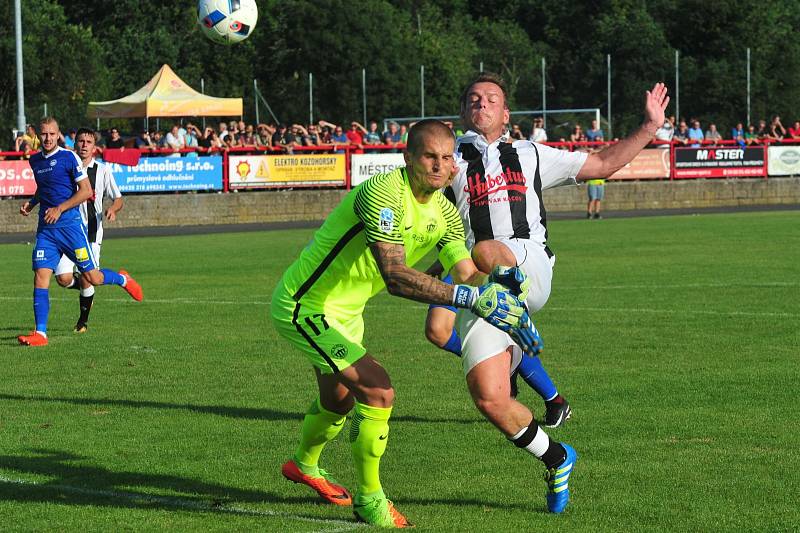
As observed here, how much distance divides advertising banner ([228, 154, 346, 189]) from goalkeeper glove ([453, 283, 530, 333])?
26.7 metres

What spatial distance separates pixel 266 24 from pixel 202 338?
65.9 meters

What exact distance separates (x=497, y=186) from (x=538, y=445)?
178 centimetres

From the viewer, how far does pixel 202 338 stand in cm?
1301

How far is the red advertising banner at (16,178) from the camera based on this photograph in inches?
1158

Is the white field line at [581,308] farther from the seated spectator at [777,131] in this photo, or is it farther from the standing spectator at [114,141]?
the seated spectator at [777,131]

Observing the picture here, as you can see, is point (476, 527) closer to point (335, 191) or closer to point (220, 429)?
point (220, 429)

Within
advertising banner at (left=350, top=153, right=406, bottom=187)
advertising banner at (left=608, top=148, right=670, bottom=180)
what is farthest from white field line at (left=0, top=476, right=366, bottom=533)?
advertising banner at (left=608, top=148, right=670, bottom=180)

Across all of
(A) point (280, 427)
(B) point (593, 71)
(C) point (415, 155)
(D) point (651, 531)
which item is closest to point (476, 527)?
(D) point (651, 531)

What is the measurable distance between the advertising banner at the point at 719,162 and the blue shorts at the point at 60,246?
86.8ft

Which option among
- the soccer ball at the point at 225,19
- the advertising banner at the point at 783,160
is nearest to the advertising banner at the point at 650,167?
the advertising banner at the point at 783,160

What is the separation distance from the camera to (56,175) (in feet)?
43.5

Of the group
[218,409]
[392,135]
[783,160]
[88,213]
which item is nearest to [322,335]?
[218,409]

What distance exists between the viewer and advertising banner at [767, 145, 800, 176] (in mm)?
39062

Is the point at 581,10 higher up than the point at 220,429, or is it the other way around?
the point at 581,10
